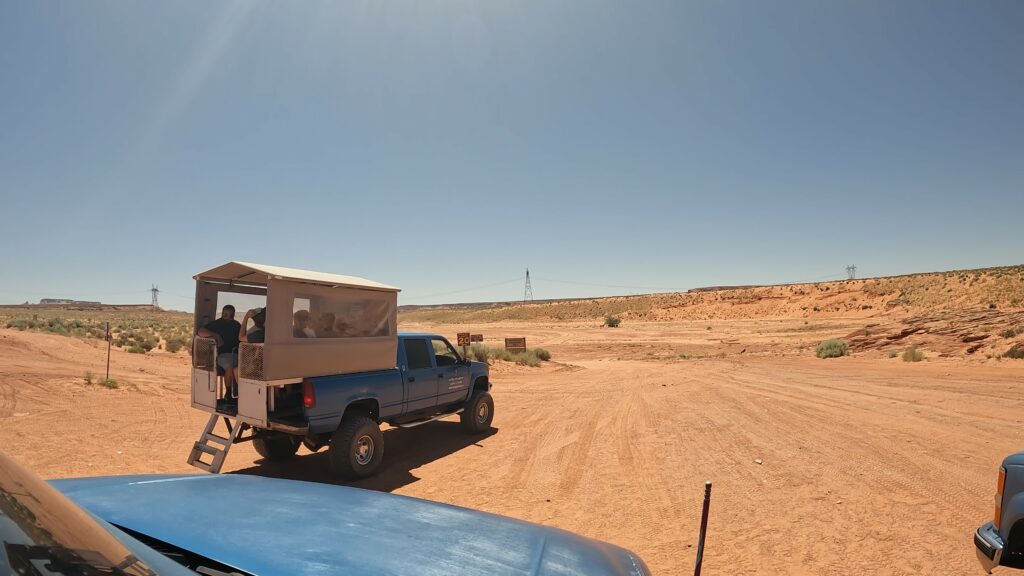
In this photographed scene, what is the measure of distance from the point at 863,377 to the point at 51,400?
21681 mm

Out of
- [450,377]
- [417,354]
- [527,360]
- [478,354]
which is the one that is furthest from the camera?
[527,360]

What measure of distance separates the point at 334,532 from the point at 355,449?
4685 mm

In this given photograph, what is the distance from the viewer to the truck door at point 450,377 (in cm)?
880

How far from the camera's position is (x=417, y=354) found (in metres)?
8.59

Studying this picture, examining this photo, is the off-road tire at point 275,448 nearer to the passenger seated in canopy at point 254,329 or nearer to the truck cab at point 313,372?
the truck cab at point 313,372

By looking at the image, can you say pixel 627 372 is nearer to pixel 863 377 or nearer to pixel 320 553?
pixel 863 377

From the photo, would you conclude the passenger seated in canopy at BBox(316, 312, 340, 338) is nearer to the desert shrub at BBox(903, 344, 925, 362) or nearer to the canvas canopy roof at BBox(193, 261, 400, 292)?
the canvas canopy roof at BBox(193, 261, 400, 292)

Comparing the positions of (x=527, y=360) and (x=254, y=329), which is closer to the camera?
(x=254, y=329)

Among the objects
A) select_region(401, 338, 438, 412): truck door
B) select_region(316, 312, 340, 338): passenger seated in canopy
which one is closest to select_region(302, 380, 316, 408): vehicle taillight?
select_region(316, 312, 340, 338): passenger seated in canopy

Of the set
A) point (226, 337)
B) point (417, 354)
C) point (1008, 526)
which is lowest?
point (1008, 526)

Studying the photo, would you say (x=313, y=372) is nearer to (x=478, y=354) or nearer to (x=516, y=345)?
(x=478, y=354)

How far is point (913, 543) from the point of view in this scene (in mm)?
4891

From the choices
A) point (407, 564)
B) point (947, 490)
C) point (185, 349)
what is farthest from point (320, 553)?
point (185, 349)

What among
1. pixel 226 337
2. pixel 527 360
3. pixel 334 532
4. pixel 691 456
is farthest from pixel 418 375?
pixel 527 360
